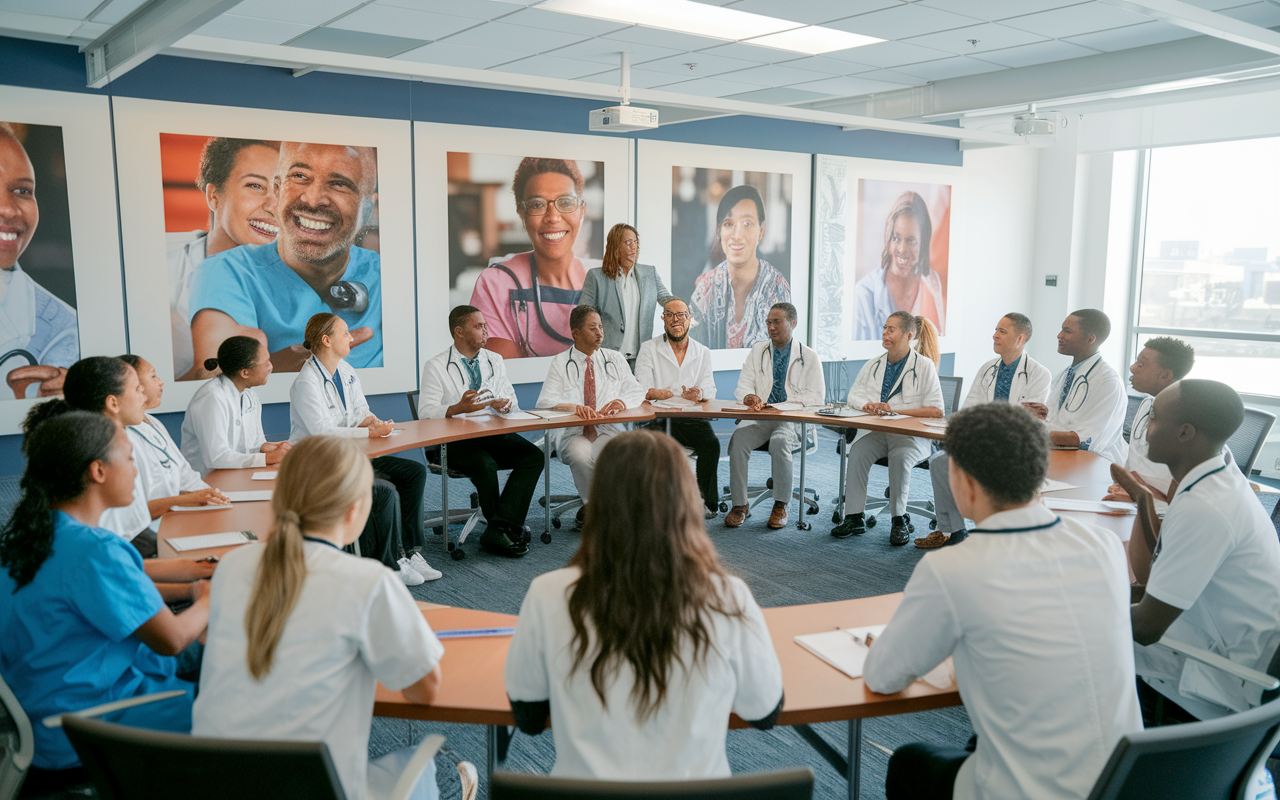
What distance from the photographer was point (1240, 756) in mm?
1494

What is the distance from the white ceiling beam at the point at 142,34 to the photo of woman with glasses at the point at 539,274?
2.79m

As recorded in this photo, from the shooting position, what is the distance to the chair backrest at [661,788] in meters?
1.16

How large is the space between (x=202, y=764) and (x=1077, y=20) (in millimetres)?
5810

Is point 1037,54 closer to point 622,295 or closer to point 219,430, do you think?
point 622,295

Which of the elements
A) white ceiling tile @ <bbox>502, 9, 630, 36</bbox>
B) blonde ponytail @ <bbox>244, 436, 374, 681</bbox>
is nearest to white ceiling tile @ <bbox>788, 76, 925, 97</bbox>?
white ceiling tile @ <bbox>502, 9, 630, 36</bbox>

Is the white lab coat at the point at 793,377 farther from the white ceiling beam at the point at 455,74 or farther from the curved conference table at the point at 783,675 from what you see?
the curved conference table at the point at 783,675

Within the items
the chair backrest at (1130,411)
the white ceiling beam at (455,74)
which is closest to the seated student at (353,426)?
the white ceiling beam at (455,74)

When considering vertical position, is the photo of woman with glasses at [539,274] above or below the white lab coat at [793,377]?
above

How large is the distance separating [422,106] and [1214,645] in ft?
19.5

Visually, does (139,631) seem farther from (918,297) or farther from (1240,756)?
(918,297)

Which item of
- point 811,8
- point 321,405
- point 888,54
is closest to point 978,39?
point 888,54

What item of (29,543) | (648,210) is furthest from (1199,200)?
(29,543)

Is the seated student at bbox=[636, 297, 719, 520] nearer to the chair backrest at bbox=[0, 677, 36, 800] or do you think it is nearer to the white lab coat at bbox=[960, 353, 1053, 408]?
the white lab coat at bbox=[960, 353, 1053, 408]

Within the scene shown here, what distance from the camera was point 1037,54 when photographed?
6.11 meters
